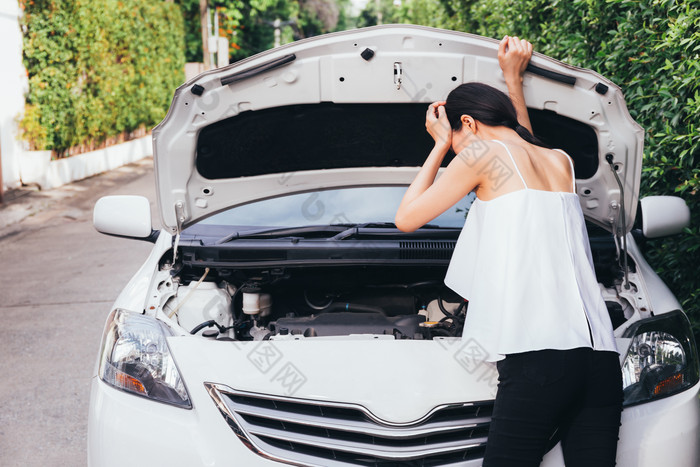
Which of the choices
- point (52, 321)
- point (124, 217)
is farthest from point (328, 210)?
point (52, 321)

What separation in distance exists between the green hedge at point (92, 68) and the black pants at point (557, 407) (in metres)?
11.6

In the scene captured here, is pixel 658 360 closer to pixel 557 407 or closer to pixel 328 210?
pixel 557 407

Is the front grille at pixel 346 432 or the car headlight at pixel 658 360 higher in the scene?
the car headlight at pixel 658 360

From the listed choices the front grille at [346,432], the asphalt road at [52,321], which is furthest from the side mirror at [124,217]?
the asphalt road at [52,321]

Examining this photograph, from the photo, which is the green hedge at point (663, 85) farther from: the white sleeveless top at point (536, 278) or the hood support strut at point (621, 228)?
the white sleeveless top at point (536, 278)

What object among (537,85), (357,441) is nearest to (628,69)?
(537,85)

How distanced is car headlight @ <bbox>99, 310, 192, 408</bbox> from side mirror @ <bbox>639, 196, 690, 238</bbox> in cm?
206

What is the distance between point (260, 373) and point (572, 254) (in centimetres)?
110

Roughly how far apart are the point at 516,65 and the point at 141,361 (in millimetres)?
1763

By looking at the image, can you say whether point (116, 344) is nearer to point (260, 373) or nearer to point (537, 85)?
point (260, 373)

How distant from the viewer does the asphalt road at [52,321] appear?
396 cm

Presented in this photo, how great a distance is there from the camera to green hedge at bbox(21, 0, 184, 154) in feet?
40.3

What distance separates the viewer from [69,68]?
12961 millimetres

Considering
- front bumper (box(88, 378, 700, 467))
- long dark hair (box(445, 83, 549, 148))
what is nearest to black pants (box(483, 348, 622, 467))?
front bumper (box(88, 378, 700, 467))
